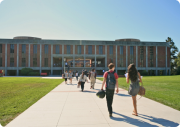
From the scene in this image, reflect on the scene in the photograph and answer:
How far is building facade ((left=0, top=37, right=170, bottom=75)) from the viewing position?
51500mm

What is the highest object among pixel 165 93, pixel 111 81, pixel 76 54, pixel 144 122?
pixel 76 54

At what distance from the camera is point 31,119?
5055mm

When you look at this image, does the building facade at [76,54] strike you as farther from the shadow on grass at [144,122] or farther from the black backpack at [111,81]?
the shadow on grass at [144,122]

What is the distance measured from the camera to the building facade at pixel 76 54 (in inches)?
2028

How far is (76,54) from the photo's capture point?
53.1 meters

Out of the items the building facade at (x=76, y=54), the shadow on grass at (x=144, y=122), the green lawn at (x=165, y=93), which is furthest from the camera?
the building facade at (x=76, y=54)

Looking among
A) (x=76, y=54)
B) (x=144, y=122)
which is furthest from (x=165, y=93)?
(x=76, y=54)

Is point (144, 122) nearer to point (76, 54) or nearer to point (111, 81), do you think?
point (111, 81)

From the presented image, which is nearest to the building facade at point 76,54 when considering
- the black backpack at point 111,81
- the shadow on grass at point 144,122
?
the black backpack at point 111,81

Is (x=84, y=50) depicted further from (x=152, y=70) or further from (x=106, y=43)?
(x=152, y=70)

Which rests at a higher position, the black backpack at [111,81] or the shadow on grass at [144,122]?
the black backpack at [111,81]

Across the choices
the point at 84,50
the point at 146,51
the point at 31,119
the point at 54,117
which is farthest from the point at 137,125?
the point at 146,51

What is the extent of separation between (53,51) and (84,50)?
35.7 ft

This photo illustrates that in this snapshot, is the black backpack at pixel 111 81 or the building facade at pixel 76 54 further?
the building facade at pixel 76 54
